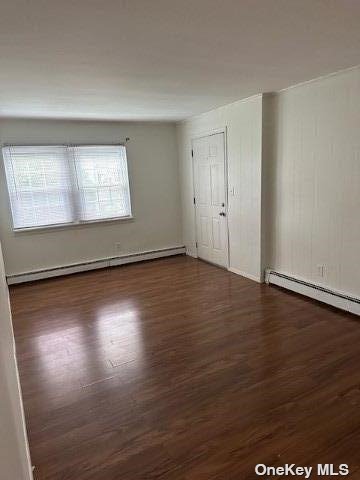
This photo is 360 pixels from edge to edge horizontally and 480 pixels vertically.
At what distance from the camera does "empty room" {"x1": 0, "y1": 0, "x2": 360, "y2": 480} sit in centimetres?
168

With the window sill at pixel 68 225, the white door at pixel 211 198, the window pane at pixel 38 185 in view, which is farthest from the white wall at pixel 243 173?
the window pane at pixel 38 185

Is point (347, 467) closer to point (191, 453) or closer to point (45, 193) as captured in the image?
point (191, 453)

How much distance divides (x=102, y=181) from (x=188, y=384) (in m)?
3.69

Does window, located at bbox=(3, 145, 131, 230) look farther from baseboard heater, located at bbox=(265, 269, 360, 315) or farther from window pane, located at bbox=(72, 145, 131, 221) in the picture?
baseboard heater, located at bbox=(265, 269, 360, 315)

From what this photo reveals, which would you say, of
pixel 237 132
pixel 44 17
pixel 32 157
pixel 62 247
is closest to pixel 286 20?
pixel 44 17

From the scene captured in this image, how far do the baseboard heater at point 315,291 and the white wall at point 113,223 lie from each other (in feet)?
7.74

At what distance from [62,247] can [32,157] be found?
1413 mm

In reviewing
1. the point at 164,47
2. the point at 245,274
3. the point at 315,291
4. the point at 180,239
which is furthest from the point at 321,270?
the point at 180,239

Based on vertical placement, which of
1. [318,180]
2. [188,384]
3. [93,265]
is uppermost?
[318,180]

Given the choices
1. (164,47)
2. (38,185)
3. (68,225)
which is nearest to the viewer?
(164,47)

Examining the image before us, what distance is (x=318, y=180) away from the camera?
3.27 m

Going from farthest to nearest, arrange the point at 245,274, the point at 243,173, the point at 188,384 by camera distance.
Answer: the point at 245,274, the point at 243,173, the point at 188,384

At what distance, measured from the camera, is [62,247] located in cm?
488

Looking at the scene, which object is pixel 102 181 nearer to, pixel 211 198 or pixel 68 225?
pixel 68 225
